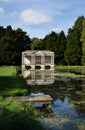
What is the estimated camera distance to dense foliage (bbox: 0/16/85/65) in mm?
73125

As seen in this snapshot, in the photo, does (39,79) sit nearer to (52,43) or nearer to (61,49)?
(61,49)

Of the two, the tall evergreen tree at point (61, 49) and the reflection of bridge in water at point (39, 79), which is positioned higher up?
the tall evergreen tree at point (61, 49)

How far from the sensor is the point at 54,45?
81.6 metres

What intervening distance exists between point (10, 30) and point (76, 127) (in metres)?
69.4

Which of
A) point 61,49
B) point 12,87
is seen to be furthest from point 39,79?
point 61,49

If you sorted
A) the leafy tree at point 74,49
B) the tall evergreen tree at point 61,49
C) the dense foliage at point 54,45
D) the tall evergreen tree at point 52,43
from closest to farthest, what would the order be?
the leafy tree at point 74,49 < the dense foliage at point 54,45 < the tall evergreen tree at point 61,49 < the tall evergreen tree at point 52,43

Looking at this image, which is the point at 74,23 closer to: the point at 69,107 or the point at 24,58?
the point at 24,58

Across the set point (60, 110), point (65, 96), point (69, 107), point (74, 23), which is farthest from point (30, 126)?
point (74, 23)

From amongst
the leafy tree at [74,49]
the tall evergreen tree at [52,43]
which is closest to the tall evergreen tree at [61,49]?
the tall evergreen tree at [52,43]

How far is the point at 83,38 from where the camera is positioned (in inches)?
2753

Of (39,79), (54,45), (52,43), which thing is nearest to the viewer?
(39,79)

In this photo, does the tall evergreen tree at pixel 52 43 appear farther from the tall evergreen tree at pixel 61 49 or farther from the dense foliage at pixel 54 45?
the tall evergreen tree at pixel 61 49

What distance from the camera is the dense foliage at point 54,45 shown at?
2879 inches

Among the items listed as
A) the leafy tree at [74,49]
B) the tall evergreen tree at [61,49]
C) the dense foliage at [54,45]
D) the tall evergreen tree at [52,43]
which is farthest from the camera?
the tall evergreen tree at [52,43]
